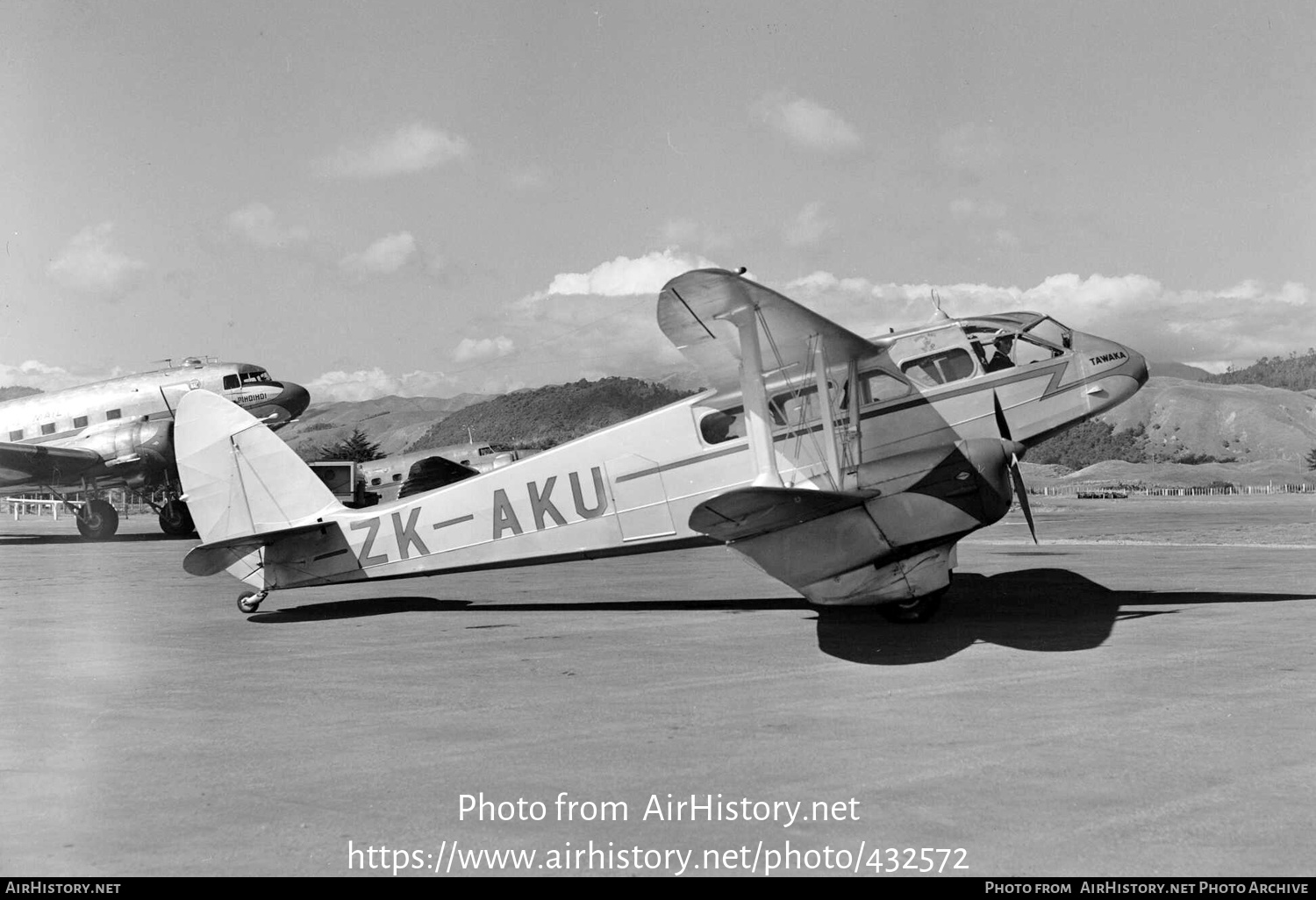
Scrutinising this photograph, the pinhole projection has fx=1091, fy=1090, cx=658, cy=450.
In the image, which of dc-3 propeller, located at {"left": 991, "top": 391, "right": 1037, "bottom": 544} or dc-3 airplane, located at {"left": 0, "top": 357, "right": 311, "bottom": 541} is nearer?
Answer: dc-3 propeller, located at {"left": 991, "top": 391, "right": 1037, "bottom": 544}

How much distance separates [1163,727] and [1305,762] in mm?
960

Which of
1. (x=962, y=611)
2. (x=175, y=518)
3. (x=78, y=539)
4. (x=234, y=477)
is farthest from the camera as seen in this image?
(x=78, y=539)

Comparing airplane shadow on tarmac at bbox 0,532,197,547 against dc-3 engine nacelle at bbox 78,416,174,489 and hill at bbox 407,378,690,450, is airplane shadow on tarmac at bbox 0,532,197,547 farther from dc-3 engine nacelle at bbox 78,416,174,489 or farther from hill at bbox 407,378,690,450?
hill at bbox 407,378,690,450

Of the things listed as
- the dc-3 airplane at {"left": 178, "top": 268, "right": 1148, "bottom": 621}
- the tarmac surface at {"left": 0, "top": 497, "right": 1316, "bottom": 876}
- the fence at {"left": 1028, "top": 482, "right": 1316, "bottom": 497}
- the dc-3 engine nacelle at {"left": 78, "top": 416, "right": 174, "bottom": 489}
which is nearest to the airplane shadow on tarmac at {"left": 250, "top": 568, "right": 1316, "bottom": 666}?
the tarmac surface at {"left": 0, "top": 497, "right": 1316, "bottom": 876}

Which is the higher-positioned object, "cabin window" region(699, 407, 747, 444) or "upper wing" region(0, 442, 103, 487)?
"upper wing" region(0, 442, 103, 487)

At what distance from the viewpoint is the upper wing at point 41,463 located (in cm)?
3278

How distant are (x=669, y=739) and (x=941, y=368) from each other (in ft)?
22.3

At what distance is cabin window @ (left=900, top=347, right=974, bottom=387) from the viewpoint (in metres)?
12.2

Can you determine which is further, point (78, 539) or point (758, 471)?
point (78, 539)

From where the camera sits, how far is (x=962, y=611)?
520 inches

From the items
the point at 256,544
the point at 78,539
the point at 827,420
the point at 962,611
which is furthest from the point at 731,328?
the point at 78,539

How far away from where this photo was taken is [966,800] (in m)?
5.38

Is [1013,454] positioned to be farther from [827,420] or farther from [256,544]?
[256,544]

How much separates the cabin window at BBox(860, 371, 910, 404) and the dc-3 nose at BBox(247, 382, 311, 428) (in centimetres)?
2747
